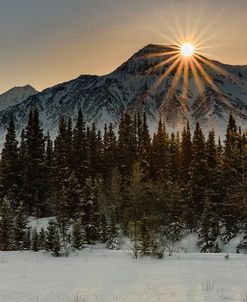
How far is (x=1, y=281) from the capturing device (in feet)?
47.3

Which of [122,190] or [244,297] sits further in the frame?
[122,190]

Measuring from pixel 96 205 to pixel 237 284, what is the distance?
1263 inches

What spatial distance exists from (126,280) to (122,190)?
41.1 meters

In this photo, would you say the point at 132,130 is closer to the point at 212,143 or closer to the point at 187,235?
the point at 212,143

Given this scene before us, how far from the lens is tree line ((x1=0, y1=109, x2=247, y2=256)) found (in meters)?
38.5

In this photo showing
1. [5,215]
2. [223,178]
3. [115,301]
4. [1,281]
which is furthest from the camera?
[223,178]

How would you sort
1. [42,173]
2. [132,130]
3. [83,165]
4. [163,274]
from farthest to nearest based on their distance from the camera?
1. [132,130]
2. [83,165]
3. [42,173]
4. [163,274]

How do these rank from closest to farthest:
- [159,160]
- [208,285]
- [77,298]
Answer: [77,298] → [208,285] → [159,160]

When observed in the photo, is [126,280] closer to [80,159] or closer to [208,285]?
[208,285]

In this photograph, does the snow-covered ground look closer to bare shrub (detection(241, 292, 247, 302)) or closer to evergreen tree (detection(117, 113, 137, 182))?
bare shrub (detection(241, 292, 247, 302))

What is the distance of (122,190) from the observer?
55.6 meters

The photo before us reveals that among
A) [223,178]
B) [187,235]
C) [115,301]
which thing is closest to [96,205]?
[187,235]

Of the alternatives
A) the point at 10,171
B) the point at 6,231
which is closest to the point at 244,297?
the point at 6,231

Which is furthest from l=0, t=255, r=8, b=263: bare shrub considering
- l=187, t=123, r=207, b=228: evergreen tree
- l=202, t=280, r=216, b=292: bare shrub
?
l=187, t=123, r=207, b=228: evergreen tree
